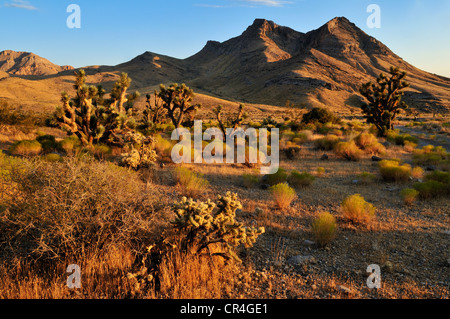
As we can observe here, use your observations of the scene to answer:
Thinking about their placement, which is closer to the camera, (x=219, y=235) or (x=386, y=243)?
(x=219, y=235)

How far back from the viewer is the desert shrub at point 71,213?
3531 millimetres

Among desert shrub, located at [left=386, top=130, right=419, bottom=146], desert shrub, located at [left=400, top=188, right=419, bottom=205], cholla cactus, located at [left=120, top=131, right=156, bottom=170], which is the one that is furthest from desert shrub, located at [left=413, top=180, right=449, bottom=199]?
desert shrub, located at [left=386, top=130, right=419, bottom=146]

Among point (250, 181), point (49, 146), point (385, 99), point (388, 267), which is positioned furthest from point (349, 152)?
point (49, 146)

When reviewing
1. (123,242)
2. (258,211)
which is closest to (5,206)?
(123,242)

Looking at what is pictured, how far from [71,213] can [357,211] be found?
18.7 ft

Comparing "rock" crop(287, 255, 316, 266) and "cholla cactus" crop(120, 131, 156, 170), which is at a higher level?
"cholla cactus" crop(120, 131, 156, 170)

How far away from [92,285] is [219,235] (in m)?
1.83

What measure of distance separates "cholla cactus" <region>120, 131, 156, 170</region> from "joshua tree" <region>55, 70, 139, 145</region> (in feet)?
8.10

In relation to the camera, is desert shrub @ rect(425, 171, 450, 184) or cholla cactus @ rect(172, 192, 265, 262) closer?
cholla cactus @ rect(172, 192, 265, 262)

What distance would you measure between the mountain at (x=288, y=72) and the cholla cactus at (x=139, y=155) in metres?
68.1

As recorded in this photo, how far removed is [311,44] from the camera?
16625 centimetres

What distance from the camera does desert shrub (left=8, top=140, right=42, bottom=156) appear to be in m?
10.5

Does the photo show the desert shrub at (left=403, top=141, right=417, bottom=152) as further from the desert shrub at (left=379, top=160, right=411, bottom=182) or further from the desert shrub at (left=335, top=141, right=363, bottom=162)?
the desert shrub at (left=379, top=160, right=411, bottom=182)
